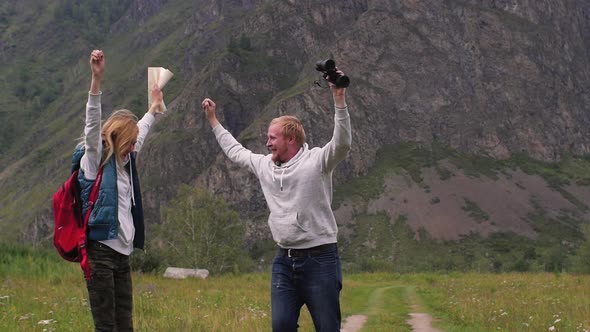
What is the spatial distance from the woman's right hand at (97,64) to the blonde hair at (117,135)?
19.1 inches

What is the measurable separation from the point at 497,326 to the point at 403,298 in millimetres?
11279

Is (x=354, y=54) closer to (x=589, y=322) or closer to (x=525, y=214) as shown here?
(x=525, y=214)

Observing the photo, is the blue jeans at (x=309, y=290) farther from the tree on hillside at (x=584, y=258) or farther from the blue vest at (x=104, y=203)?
the tree on hillside at (x=584, y=258)

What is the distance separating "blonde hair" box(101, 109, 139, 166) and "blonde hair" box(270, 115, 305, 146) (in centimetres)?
140

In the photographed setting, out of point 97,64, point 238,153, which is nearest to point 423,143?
point 238,153

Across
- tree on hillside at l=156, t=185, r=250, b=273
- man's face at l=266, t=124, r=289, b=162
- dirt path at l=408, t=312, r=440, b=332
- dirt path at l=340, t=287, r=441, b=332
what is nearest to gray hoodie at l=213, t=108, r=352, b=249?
man's face at l=266, t=124, r=289, b=162

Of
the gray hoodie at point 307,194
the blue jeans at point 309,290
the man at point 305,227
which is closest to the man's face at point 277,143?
the man at point 305,227

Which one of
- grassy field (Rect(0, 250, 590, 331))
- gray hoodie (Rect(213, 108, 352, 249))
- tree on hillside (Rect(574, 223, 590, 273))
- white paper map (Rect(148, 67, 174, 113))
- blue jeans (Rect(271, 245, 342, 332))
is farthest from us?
tree on hillside (Rect(574, 223, 590, 273))

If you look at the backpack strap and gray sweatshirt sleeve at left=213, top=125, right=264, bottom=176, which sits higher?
gray sweatshirt sleeve at left=213, top=125, right=264, bottom=176

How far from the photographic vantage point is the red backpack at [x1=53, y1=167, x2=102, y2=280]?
612cm

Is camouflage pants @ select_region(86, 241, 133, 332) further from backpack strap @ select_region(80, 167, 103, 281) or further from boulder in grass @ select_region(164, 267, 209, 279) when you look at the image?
boulder in grass @ select_region(164, 267, 209, 279)

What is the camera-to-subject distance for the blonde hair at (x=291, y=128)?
660cm

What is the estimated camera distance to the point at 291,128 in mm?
6613

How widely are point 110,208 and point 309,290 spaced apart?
2.07 meters
